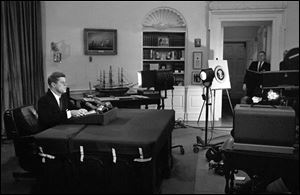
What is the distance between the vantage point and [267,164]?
269cm

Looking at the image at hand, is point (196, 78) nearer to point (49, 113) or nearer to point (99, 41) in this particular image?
point (99, 41)

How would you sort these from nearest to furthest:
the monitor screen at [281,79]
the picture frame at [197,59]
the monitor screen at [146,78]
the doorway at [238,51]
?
the monitor screen at [281,79] < the monitor screen at [146,78] < the picture frame at [197,59] < the doorway at [238,51]

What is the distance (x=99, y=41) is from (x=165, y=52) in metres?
1.56

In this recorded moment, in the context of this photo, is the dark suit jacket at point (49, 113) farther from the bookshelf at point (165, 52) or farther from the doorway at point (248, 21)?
the doorway at point (248, 21)

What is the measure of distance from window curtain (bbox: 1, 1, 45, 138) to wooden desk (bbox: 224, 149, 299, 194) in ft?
13.9

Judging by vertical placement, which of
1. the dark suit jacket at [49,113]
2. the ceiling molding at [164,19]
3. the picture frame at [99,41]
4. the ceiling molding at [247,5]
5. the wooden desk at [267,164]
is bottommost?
the wooden desk at [267,164]

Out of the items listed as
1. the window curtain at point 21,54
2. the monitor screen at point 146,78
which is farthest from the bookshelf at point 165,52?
the window curtain at point 21,54

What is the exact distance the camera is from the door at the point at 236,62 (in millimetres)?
11336

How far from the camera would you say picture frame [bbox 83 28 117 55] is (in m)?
7.07

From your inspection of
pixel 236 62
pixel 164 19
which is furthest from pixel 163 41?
pixel 236 62

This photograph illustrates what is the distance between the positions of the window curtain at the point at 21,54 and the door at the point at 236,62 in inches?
269

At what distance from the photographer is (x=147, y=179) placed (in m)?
2.75

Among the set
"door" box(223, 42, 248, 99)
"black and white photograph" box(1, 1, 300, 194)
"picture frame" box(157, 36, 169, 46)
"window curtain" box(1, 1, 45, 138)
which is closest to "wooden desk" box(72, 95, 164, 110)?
"black and white photograph" box(1, 1, 300, 194)

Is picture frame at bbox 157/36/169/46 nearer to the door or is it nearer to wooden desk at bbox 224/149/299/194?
the door
